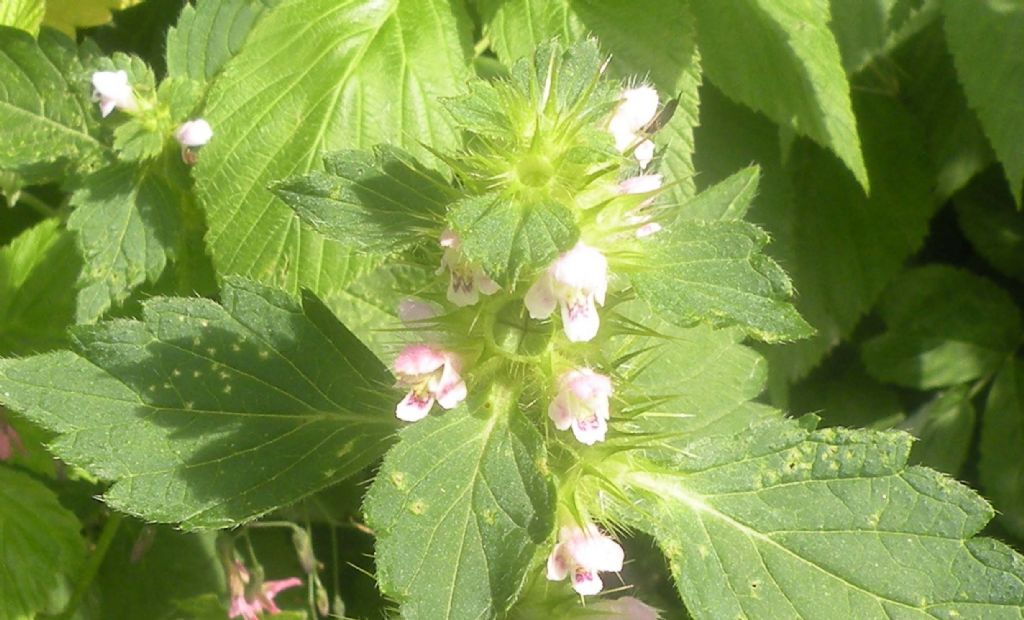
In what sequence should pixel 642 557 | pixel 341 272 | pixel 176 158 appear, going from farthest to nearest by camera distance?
pixel 642 557 < pixel 176 158 < pixel 341 272

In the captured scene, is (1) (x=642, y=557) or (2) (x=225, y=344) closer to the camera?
(2) (x=225, y=344)

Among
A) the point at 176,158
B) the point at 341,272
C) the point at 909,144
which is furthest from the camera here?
the point at 909,144

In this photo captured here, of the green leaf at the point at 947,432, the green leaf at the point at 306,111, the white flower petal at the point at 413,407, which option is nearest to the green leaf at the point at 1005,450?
the green leaf at the point at 947,432

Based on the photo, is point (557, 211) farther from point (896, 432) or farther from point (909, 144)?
point (909, 144)

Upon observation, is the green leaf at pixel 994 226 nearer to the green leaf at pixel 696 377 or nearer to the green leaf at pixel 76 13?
the green leaf at pixel 696 377

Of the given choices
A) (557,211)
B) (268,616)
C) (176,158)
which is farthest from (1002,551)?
(176,158)

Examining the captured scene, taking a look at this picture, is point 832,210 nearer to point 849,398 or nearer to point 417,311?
point 849,398

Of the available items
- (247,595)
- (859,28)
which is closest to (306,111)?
(247,595)
